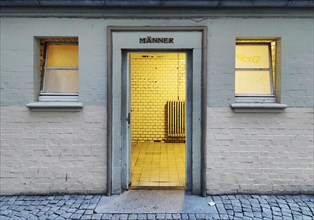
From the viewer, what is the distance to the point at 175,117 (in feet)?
35.0

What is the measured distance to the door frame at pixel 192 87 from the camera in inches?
200

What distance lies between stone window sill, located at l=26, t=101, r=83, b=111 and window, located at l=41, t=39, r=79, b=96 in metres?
0.33

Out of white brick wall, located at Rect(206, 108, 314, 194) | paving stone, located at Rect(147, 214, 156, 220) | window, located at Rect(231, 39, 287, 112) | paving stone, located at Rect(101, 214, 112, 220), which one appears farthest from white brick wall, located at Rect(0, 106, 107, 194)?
window, located at Rect(231, 39, 287, 112)

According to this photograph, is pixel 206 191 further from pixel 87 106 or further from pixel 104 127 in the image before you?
pixel 87 106

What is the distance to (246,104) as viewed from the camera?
5.07m

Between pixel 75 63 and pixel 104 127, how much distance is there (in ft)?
4.57

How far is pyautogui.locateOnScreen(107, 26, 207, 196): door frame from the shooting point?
5078 millimetres

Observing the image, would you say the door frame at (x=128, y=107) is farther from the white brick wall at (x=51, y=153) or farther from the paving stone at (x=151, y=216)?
the paving stone at (x=151, y=216)

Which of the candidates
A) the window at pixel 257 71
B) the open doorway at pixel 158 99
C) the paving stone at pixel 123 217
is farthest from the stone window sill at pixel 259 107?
the open doorway at pixel 158 99

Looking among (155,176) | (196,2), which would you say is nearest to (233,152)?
(155,176)

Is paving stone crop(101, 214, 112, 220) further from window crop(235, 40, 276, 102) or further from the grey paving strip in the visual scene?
window crop(235, 40, 276, 102)

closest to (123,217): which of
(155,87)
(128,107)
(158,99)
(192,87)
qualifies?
(128,107)

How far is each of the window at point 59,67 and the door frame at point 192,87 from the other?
0.80 metres

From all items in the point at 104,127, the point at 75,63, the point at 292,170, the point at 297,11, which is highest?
the point at 297,11
